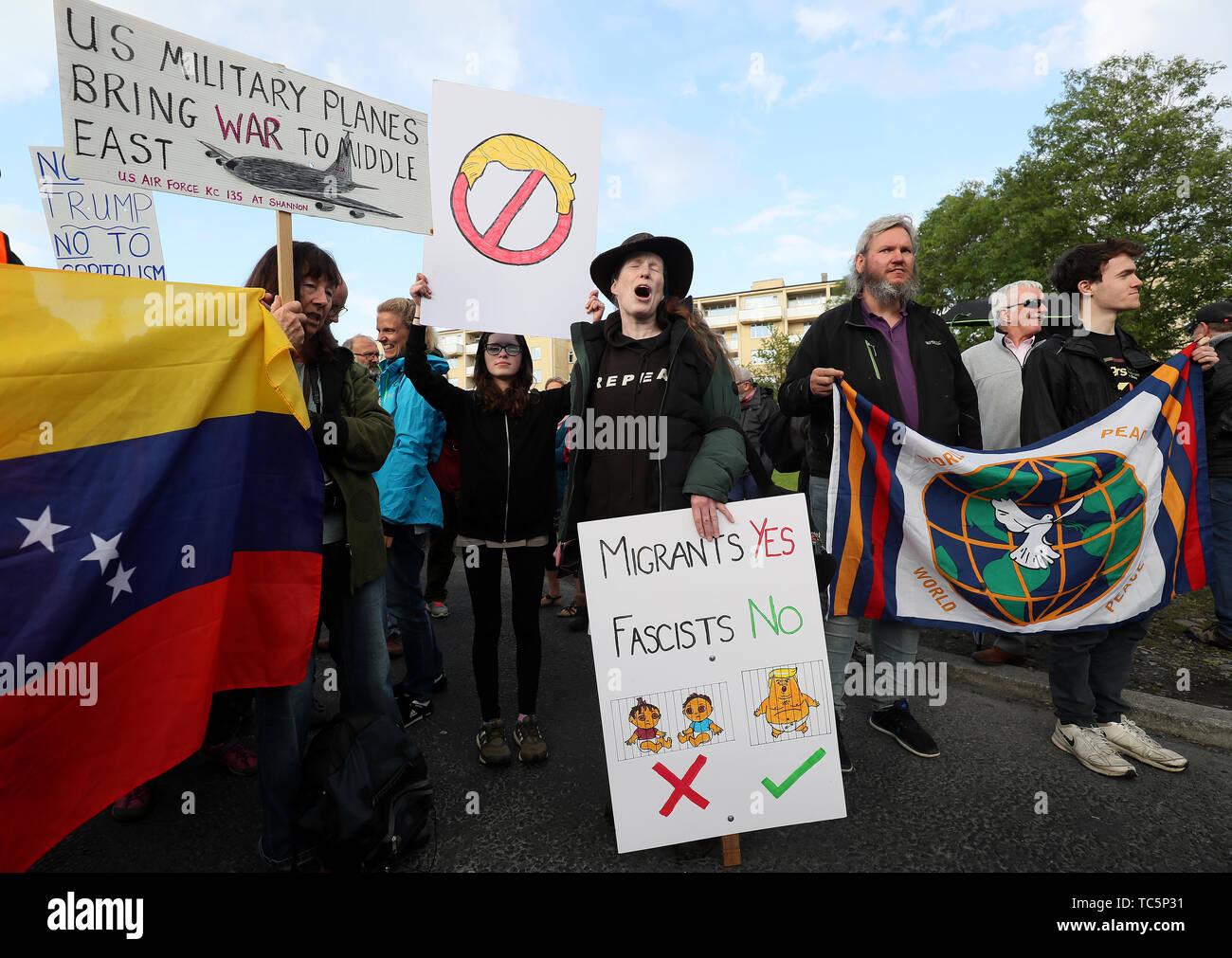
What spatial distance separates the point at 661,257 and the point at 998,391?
2540 mm

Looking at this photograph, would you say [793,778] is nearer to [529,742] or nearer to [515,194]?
Result: [529,742]

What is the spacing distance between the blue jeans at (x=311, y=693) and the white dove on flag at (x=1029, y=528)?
2682 mm

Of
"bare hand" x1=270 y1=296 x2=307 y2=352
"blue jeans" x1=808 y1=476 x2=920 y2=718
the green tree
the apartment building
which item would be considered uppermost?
the apartment building

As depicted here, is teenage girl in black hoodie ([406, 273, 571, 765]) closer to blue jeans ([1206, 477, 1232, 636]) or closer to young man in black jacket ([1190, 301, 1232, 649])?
young man in black jacket ([1190, 301, 1232, 649])

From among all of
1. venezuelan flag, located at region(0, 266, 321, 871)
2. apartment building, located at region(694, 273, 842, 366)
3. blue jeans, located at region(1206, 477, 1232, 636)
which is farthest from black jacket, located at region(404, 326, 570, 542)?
apartment building, located at region(694, 273, 842, 366)

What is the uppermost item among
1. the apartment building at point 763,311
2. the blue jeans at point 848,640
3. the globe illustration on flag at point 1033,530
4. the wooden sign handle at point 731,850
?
the apartment building at point 763,311

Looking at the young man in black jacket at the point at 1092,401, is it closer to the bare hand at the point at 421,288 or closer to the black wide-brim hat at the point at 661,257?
the black wide-brim hat at the point at 661,257

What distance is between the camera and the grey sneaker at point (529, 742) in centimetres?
275

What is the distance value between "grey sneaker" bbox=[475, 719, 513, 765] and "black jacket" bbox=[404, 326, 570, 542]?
85cm

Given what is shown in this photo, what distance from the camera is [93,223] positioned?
3568 mm

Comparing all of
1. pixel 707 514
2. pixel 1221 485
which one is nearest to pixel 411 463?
pixel 707 514

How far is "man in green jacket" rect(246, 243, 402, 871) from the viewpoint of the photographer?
202 centimetres

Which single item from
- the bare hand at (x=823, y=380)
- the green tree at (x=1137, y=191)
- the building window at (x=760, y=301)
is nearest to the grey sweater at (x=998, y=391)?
the bare hand at (x=823, y=380)

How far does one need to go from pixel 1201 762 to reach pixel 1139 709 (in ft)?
1.17
